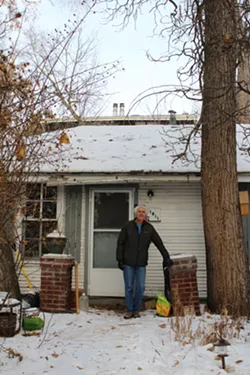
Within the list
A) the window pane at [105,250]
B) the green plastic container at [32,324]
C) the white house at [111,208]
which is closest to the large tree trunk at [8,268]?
the green plastic container at [32,324]

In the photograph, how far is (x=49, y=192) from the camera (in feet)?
29.6

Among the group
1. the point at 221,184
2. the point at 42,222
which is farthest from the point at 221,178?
the point at 42,222

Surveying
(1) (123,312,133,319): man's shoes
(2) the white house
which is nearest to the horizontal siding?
(2) the white house

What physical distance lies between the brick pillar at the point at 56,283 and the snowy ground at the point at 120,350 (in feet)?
2.28

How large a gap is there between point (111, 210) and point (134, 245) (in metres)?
1.64

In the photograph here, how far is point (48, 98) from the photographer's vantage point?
15.2 ft

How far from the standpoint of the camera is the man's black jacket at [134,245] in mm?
Answer: 7266

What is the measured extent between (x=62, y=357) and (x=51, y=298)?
8.41 ft

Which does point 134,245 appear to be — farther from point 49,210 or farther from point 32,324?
point 49,210

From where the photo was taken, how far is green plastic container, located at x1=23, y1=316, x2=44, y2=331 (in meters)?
5.95

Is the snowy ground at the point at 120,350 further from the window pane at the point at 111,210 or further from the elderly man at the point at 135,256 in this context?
the window pane at the point at 111,210

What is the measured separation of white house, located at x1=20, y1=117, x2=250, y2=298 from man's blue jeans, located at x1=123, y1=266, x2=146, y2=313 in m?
1.21

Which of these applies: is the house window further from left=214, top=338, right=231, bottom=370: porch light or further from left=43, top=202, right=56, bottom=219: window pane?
left=214, top=338, right=231, bottom=370: porch light

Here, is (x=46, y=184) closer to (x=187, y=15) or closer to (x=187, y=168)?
(x=187, y=168)
